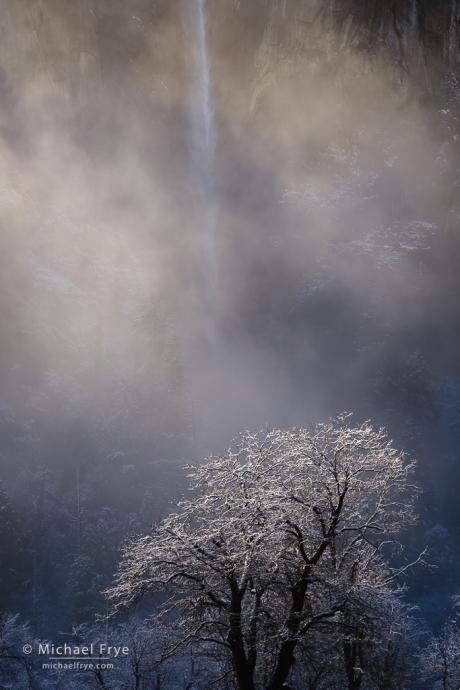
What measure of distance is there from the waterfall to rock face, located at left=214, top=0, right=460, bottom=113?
10.3m

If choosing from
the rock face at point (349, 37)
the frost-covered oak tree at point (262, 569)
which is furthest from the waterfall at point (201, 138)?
the frost-covered oak tree at point (262, 569)

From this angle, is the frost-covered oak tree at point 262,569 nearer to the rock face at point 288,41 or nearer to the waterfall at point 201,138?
the rock face at point 288,41

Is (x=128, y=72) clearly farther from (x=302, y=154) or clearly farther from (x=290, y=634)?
(x=290, y=634)

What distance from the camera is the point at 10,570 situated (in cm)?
4178

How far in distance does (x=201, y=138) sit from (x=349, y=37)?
126ft

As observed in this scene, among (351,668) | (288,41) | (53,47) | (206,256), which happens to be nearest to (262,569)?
(351,668)

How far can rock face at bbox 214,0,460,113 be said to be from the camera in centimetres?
10275

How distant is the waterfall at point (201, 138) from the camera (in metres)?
108

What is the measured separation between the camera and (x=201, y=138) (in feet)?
362

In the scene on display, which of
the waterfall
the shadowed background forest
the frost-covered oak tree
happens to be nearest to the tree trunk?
the frost-covered oak tree

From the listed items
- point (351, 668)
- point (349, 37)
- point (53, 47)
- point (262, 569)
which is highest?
point (349, 37)

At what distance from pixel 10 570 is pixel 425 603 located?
140ft

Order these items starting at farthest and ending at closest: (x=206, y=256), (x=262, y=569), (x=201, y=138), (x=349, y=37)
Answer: (x=201, y=138) → (x=206, y=256) → (x=349, y=37) → (x=262, y=569)

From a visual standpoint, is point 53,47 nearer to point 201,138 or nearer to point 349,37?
point 201,138
